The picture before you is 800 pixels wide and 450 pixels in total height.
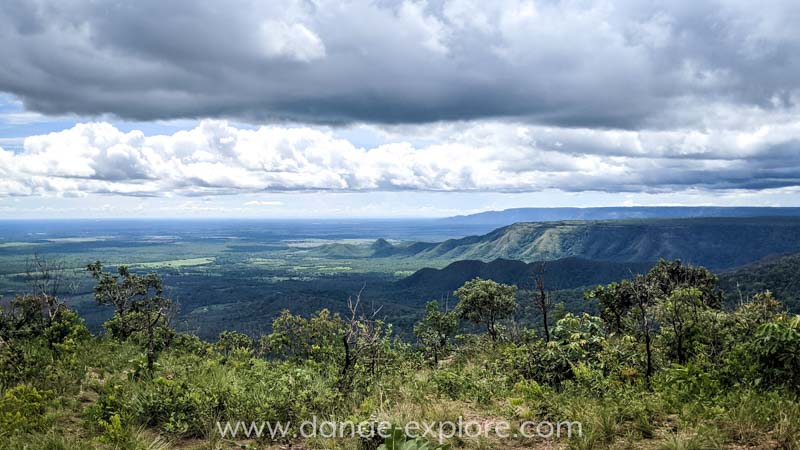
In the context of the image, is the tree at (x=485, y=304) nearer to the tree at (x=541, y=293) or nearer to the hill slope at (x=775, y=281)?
the tree at (x=541, y=293)

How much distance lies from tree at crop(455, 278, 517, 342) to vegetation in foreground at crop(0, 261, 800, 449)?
14014 millimetres

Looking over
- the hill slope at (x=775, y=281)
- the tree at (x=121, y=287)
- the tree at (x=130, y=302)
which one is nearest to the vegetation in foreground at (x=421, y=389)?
the tree at (x=130, y=302)

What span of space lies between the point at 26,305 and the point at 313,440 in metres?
13.8

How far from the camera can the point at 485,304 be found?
1209 inches

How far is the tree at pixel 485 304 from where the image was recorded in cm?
3050

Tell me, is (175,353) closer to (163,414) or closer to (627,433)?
(163,414)

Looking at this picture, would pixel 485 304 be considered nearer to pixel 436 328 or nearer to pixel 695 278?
pixel 436 328

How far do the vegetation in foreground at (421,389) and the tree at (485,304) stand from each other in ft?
46.0

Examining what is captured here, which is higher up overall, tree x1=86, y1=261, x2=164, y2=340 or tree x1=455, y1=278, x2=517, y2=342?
tree x1=86, y1=261, x2=164, y2=340

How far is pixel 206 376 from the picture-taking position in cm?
1199

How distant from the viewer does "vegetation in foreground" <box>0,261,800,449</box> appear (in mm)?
7734

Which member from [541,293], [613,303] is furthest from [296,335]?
[613,303]

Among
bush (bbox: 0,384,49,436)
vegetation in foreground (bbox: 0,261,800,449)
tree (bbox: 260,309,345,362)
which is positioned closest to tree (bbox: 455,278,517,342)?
tree (bbox: 260,309,345,362)

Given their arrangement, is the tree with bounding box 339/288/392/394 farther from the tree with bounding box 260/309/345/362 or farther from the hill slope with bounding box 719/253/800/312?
the hill slope with bounding box 719/253/800/312
